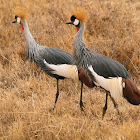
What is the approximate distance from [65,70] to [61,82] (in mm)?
892

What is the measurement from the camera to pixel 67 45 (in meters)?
5.46

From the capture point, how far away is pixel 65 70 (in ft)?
12.2

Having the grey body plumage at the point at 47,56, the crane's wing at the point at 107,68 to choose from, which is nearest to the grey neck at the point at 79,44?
the crane's wing at the point at 107,68

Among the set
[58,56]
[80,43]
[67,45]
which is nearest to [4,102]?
[58,56]

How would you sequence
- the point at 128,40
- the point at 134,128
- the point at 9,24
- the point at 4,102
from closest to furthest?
the point at 134,128 < the point at 4,102 < the point at 128,40 < the point at 9,24

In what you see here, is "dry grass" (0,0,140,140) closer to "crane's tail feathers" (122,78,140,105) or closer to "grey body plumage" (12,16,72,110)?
"crane's tail feathers" (122,78,140,105)

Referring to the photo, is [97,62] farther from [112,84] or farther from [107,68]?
[112,84]

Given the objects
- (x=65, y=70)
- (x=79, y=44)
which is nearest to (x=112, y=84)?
(x=79, y=44)

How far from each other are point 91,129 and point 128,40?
2.67 m

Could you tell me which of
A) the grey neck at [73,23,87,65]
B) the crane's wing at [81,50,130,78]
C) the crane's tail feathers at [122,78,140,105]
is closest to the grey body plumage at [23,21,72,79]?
the grey neck at [73,23,87,65]

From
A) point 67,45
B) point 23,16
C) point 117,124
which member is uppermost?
point 23,16

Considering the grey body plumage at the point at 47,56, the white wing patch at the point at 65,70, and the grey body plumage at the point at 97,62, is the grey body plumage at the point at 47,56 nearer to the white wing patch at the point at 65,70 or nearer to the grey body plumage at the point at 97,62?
the white wing patch at the point at 65,70

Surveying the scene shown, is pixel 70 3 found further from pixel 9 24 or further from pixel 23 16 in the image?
pixel 23 16

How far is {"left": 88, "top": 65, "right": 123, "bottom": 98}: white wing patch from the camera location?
10.5 ft
